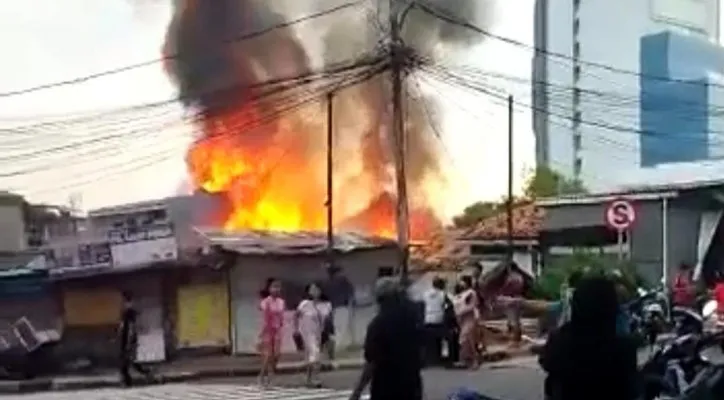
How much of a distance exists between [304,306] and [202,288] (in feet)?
26.7

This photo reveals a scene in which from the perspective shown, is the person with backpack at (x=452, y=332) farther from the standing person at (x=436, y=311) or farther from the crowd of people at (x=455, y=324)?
the standing person at (x=436, y=311)

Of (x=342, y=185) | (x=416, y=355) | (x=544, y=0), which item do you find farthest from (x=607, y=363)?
(x=544, y=0)

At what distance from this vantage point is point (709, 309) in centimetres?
1816

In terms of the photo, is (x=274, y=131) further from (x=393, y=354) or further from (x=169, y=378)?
(x=393, y=354)

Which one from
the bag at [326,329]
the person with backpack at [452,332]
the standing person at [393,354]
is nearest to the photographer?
the standing person at [393,354]

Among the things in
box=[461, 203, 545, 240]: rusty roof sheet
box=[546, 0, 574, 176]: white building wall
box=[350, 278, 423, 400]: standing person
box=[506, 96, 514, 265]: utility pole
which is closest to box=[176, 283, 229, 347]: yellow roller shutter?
box=[506, 96, 514, 265]: utility pole

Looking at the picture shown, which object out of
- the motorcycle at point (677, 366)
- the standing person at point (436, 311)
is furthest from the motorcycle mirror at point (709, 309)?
the motorcycle at point (677, 366)

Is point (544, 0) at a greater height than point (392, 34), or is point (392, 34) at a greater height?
point (544, 0)

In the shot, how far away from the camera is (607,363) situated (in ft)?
18.7

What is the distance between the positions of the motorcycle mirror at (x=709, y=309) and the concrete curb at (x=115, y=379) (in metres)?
6.26

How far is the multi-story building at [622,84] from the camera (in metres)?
62.4

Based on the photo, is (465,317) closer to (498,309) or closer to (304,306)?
(304,306)

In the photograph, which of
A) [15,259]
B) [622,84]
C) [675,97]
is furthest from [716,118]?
[15,259]

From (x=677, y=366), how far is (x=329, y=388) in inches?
347
